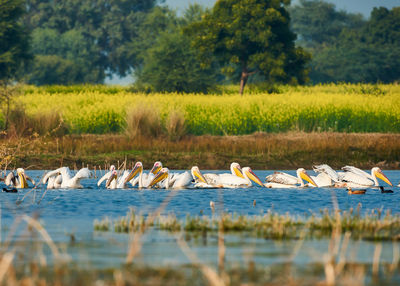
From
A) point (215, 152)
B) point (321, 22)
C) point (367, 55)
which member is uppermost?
point (321, 22)

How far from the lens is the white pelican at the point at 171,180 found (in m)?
19.6

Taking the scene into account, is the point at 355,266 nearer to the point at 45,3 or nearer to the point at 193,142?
the point at 193,142

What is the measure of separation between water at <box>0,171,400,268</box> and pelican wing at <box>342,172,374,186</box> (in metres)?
0.70

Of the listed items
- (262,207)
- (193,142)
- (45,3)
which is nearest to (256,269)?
(262,207)

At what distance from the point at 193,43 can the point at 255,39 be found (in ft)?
13.7

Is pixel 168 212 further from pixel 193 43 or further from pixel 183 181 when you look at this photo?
pixel 193 43

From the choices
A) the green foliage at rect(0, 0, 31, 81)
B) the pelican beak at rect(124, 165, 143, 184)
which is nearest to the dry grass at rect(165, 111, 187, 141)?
the pelican beak at rect(124, 165, 143, 184)

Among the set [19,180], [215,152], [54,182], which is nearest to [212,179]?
[54,182]

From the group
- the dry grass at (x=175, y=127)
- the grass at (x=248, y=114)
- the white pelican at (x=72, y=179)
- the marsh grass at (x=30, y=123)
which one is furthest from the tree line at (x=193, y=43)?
the white pelican at (x=72, y=179)

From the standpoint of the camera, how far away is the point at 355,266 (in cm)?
827

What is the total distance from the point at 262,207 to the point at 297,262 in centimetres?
700

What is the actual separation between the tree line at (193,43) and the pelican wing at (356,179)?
31.2 metres

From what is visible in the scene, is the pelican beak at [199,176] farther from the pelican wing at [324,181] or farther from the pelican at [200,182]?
the pelican wing at [324,181]

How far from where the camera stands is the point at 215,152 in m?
30.7
